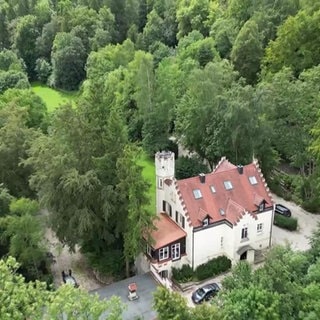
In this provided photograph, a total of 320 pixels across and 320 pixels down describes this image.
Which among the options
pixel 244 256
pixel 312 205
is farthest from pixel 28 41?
pixel 244 256

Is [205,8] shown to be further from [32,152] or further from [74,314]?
[74,314]

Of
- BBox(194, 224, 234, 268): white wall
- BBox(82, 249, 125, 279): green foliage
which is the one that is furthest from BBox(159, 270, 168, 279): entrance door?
BBox(82, 249, 125, 279): green foliage

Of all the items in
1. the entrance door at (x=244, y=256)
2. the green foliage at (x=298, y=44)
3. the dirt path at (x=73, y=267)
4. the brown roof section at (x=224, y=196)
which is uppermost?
the green foliage at (x=298, y=44)

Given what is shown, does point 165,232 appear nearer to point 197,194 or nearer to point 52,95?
point 197,194

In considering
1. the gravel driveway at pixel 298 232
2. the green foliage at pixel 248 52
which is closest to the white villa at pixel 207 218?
the gravel driveway at pixel 298 232

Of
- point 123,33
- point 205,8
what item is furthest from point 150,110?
point 123,33

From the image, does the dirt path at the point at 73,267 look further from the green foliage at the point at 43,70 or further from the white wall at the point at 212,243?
the green foliage at the point at 43,70
